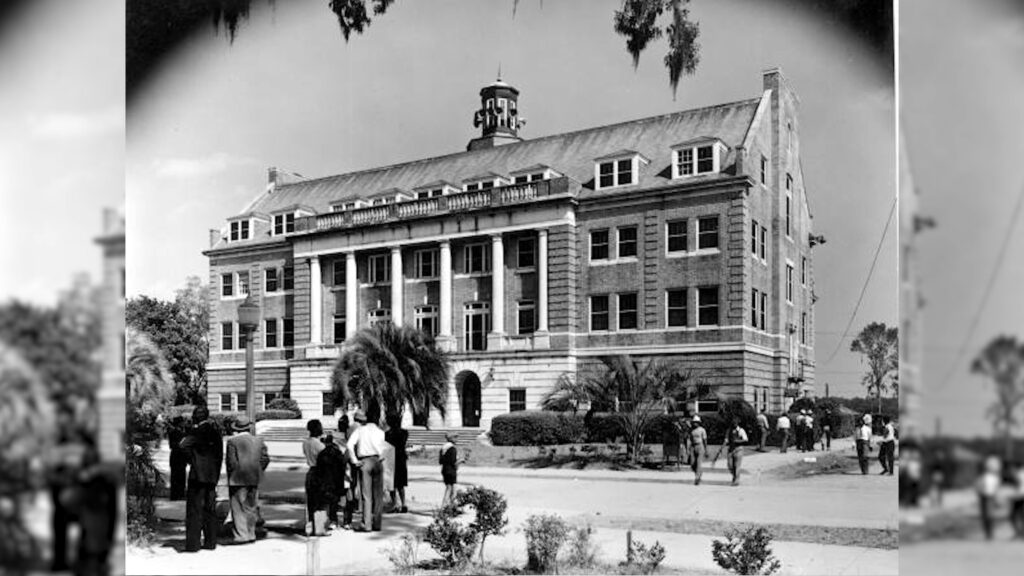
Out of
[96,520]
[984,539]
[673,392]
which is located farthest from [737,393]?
[96,520]

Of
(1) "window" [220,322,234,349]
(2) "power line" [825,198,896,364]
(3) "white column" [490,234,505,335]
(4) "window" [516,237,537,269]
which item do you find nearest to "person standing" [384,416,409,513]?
(3) "white column" [490,234,505,335]

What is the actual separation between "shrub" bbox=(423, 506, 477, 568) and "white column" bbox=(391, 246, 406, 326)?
7.95 feet

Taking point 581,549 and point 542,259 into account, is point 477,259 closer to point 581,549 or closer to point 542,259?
point 542,259

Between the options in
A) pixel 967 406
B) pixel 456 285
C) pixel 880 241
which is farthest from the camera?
pixel 456 285

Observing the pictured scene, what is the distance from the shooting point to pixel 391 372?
12305mm

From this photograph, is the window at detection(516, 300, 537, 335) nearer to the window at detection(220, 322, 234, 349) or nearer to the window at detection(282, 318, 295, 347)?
the window at detection(282, 318, 295, 347)

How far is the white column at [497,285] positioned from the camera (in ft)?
39.4

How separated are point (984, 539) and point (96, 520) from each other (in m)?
8.51

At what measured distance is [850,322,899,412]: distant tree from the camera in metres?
11.2

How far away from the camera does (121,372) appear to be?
12219 millimetres

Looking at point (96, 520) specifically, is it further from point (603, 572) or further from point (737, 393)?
point (737, 393)

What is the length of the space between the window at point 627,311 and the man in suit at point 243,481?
163 inches

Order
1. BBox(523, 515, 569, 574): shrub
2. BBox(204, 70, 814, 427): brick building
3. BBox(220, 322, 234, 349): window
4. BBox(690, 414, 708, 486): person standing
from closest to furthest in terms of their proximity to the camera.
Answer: BBox(523, 515, 569, 574): shrub, BBox(690, 414, 708, 486): person standing, BBox(204, 70, 814, 427): brick building, BBox(220, 322, 234, 349): window

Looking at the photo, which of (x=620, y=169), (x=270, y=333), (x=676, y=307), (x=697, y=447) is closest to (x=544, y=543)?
(x=697, y=447)
